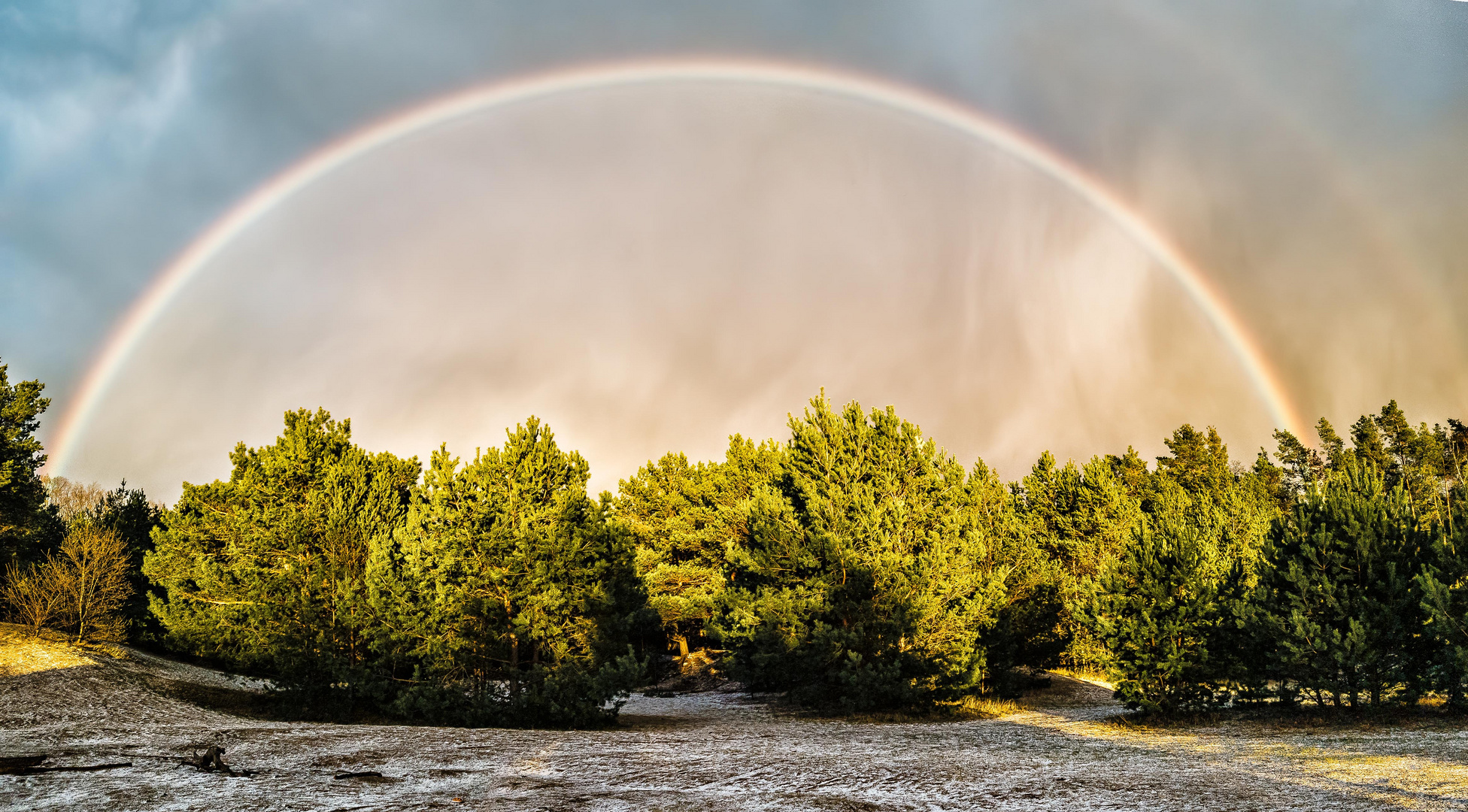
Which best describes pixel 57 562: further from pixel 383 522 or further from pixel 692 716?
pixel 692 716

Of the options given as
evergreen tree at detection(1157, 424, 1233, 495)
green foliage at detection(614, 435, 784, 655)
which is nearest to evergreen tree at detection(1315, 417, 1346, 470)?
evergreen tree at detection(1157, 424, 1233, 495)

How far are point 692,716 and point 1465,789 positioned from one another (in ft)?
60.7

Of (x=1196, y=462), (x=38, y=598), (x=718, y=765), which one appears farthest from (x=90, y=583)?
(x=1196, y=462)

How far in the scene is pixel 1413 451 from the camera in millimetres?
61938

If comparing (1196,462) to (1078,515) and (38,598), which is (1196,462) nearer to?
(1078,515)

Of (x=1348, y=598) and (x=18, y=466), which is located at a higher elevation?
(x=18, y=466)

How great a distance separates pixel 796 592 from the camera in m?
20.9

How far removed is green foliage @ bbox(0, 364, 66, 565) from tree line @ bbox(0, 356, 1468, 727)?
11.7 meters

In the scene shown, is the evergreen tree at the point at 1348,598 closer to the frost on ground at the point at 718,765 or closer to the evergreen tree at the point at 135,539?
the frost on ground at the point at 718,765

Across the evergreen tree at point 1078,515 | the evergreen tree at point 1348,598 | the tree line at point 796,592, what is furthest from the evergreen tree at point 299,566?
the evergreen tree at point 1078,515

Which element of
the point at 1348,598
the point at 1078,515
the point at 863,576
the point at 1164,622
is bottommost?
Result: the point at 1164,622

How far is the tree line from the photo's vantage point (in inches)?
639

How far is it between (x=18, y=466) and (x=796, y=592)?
111 ft

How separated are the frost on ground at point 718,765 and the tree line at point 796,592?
1.87 m
